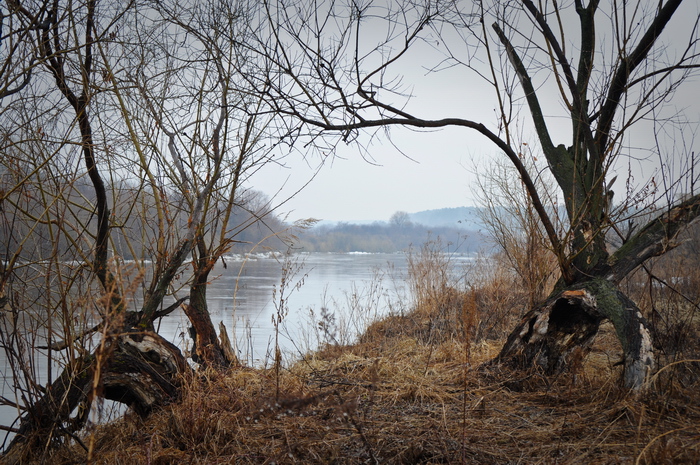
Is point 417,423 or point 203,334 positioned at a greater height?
point 203,334

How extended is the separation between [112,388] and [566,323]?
307 centimetres

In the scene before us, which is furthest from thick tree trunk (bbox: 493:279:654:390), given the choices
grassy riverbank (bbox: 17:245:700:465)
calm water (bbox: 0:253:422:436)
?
calm water (bbox: 0:253:422:436)

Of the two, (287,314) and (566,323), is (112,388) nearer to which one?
(287,314)

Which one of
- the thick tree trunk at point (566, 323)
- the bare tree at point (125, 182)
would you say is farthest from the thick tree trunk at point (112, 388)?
the thick tree trunk at point (566, 323)

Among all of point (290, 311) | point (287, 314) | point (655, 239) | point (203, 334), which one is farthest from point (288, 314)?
point (655, 239)

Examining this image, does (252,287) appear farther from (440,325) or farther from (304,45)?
(304,45)

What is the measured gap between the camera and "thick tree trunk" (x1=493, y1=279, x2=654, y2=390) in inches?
128

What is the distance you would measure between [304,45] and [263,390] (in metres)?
2.34

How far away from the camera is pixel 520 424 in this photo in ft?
9.10

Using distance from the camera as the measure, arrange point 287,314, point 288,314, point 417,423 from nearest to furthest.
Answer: point 417,423
point 287,314
point 288,314

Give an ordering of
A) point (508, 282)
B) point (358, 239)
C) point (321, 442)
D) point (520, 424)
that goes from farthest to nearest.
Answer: point (358, 239) < point (508, 282) < point (520, 424) < point (321, 442)

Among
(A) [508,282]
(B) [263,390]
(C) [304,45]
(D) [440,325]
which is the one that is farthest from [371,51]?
(A) [508,282]

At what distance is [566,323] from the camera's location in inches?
142

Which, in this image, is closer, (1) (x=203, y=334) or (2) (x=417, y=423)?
(2) (x=417, y=423)
